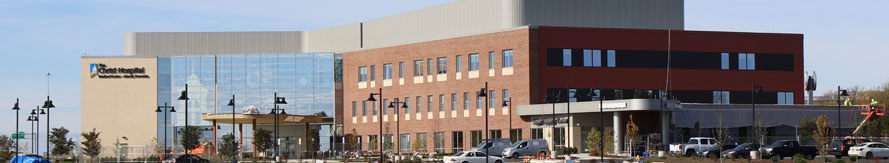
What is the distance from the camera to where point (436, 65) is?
105m

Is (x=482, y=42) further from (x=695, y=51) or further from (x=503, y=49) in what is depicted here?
(x=695, y=51)

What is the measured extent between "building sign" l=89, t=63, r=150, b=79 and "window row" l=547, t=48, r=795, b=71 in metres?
46.2

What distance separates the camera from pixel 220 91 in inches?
4665

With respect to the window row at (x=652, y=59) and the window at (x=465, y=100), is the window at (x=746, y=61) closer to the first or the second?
the window row at (x=652, y=59)

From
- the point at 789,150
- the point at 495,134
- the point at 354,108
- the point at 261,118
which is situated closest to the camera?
the point at 789,150

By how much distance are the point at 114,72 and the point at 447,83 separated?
37.0m

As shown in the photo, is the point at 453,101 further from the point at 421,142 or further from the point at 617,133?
the point at 617,133

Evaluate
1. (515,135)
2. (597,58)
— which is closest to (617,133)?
(597,58)

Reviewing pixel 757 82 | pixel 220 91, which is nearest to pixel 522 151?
Result: pixel 757 82

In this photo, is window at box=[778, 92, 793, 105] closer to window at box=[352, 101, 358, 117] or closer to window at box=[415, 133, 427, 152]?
window at box=[415, 133, 427, 152]

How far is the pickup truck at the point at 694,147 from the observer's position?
7747 cm

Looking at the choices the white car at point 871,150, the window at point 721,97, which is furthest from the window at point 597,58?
the white car at point 871,150

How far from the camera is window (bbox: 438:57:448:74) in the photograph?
104 m

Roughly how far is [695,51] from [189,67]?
50.5 meters
